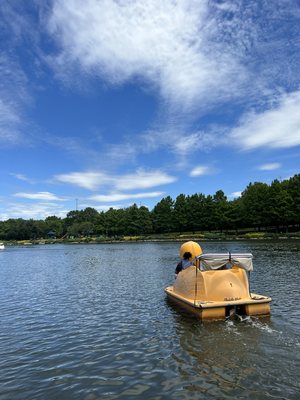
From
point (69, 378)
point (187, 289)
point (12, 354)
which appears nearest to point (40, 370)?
point (69, 378)

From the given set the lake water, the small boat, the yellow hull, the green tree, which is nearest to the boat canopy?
the small boat

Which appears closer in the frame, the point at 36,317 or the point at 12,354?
the point at 12,354

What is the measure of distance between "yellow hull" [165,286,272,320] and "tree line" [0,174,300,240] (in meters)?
78.9

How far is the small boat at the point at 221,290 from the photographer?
1507 cm

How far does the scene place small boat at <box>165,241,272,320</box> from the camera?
49.4ft

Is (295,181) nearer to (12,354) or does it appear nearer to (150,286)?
(150,286)

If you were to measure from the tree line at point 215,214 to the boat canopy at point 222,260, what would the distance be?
78.0 meters

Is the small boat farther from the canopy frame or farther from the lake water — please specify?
the lake water

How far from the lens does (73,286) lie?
27531 millimetres

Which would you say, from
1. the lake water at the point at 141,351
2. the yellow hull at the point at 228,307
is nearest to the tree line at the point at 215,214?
the lake water at the point at 141,351

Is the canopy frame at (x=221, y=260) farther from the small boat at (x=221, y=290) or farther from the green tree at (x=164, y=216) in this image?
the green tree at (x=164, y=216)

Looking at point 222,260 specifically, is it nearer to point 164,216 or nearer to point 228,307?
point 228,307

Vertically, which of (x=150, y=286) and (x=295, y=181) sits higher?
(x=295, y=181)

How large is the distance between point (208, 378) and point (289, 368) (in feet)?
7.45
